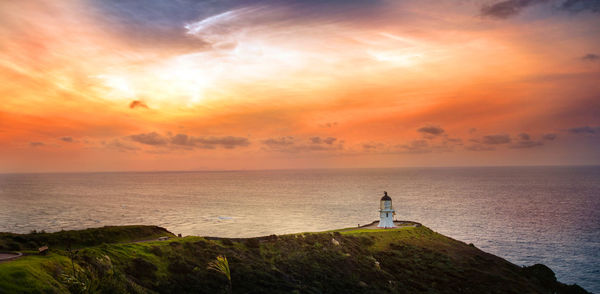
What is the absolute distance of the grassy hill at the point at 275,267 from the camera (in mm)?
26656

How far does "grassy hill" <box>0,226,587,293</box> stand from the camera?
26.7m

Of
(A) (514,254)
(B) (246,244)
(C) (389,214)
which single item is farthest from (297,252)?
(A) (514,254)

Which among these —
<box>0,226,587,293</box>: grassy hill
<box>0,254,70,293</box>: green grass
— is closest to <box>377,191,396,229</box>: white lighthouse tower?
<box>0,226,587,293</box>: grassy hill

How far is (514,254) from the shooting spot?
245ft

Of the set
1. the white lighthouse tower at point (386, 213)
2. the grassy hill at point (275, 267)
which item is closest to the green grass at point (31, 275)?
the grassy hill at point (275, 267)

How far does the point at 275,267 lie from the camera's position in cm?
4103

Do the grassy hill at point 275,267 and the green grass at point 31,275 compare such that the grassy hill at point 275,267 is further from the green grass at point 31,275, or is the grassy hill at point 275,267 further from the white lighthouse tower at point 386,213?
the white lighthouse tower at point 386,213

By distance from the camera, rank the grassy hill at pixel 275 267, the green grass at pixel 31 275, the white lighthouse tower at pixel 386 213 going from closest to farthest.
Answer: the green grass at pixel 31 275 < the grassy hill at pixel 275 267 < the white lighthouse tower at pixel 386 213

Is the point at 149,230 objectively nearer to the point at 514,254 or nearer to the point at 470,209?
the point at 514,254

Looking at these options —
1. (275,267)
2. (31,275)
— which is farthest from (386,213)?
(31,275)

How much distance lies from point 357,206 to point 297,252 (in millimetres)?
105955

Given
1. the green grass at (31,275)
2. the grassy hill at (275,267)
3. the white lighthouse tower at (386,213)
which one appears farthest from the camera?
the white lighthouse tower at (386,213)

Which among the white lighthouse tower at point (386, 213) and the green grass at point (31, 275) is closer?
the green grass at point (31, 275)

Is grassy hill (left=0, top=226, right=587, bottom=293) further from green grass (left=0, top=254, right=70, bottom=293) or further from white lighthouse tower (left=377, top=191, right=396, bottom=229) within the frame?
white lighthouse tower (left=377, top=191, right=396, bottom=229)
